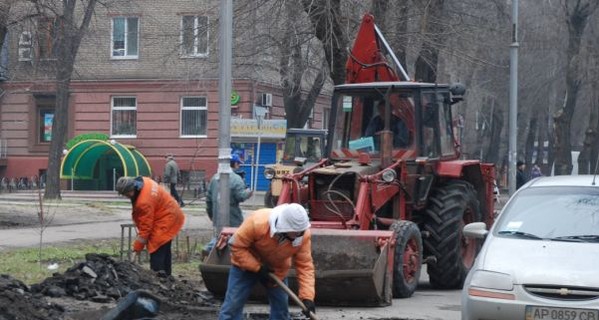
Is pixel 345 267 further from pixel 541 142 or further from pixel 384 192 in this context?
pixel 541 142

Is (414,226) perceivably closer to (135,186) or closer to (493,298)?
(135,186)

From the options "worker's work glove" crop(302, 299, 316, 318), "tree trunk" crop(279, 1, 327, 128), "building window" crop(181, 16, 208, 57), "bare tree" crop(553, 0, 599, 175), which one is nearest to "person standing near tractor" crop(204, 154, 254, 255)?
"tree trunk" crop(279, 1, 327, 128)

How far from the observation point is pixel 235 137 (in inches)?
1588

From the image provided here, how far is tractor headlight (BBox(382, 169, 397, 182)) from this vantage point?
45.3 feet

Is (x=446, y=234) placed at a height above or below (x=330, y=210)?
below

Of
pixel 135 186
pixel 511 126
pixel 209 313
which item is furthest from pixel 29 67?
pixel 209 313

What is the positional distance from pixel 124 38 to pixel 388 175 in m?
33.2

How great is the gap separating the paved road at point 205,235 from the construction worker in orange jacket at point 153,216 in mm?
1495

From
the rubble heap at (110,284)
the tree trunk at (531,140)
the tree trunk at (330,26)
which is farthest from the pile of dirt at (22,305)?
the tree trunk at (531,140)

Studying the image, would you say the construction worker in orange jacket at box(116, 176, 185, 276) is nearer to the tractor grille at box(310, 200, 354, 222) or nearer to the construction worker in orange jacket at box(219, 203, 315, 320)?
the tractor grille at box(310, 200, 354, 222)

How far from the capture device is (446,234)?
571 inches

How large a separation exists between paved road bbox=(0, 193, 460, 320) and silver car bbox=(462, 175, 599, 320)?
2.08m

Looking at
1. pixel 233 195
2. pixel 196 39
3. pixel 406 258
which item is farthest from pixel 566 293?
pixel 196 39

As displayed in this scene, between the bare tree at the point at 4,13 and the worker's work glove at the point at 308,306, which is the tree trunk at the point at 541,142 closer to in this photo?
the bare tree at the point at 4,13
